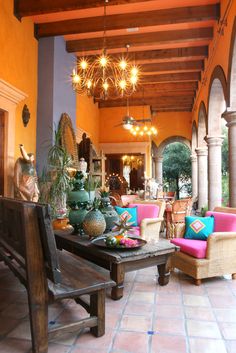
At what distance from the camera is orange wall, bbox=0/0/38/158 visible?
14.7 feet

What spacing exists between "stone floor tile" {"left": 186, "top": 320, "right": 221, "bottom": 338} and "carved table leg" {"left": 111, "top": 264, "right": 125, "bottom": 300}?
0.69 meters

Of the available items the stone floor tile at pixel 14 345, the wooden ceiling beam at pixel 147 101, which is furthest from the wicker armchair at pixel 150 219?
the wooden ceiling beam at pixel 147 101

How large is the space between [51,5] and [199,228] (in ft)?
13.7

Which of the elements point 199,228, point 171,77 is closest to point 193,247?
A: point 199,228

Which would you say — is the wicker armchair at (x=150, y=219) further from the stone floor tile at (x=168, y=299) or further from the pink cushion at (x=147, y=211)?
the stone floor tile at (x=168, y=299)

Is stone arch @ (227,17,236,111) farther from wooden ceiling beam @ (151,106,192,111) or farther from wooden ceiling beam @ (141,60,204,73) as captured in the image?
wooden ceiling beam @ (151,106,192,111)

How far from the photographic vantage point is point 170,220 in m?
5.66

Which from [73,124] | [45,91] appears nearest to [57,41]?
[45,91]

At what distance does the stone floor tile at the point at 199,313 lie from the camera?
2344 millimetres

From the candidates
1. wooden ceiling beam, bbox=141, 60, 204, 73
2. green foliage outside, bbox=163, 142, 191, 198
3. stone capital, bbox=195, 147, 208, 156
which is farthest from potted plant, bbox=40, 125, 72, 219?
green foliage outside, bbox=163, 142, 191, 198

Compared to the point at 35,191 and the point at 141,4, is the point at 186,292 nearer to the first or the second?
the point at 35,191

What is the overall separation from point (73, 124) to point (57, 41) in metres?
1.80

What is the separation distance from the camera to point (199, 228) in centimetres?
348

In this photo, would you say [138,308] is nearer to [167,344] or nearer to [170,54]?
[167,344]
